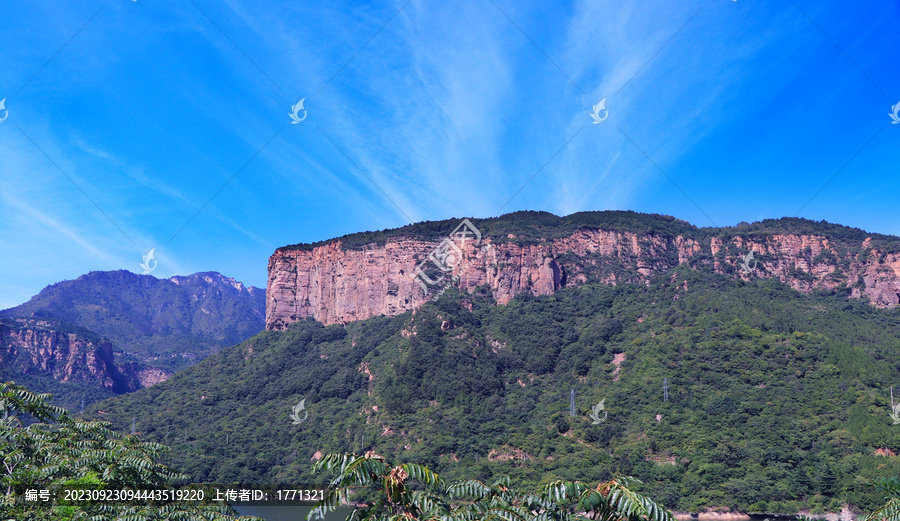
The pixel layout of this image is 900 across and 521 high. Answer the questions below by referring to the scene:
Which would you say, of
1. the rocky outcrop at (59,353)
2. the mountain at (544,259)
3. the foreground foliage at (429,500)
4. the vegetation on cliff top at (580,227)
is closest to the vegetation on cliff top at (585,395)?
the mountain at (544,259)

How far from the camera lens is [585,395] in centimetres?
7650

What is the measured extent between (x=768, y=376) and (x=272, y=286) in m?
90.4

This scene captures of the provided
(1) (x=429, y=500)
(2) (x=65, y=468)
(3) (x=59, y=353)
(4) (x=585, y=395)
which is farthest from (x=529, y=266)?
(3) (x=59, y=353)

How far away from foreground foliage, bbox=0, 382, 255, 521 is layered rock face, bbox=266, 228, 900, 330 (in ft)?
311

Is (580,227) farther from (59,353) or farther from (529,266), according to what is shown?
(59,353)

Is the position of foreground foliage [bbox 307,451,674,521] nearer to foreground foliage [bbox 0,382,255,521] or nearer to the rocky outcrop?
foreground foliage [bbox 0,382,255,521]

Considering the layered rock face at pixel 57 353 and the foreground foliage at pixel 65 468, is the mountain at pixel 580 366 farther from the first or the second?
the layered rock face at pixel 57 353

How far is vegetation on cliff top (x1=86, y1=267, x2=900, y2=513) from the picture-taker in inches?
2077

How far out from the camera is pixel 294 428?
8169 centimetres

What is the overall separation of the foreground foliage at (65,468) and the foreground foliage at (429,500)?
6.70 m

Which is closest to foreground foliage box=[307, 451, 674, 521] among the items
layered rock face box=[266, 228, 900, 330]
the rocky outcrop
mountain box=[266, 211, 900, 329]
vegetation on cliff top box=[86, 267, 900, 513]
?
vegetation on cliff top box=[86, 267, 900, 513]

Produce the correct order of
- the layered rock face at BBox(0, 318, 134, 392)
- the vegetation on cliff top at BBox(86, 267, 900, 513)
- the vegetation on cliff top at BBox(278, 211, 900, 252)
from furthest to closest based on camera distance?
the layered rock face at BBox(0, 318, 134, 392)
the vegetation on cliff top at BBox(278, 211, 900, 252)
the vegetation on cliff top at BBox(86, 267, 900, 513)

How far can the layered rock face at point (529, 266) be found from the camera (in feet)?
362

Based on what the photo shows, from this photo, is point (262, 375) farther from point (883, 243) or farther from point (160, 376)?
point (883, 243)
